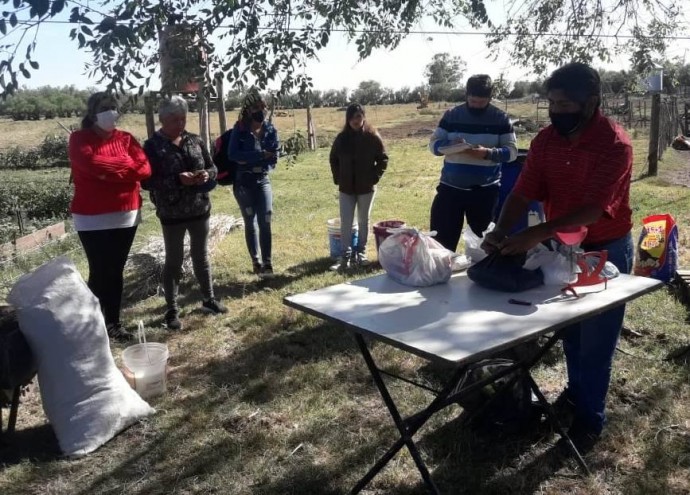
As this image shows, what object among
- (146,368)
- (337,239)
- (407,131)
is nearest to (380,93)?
(407,131)

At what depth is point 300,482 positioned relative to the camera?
2693mm

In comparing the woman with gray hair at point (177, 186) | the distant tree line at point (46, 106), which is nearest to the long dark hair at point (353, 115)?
the woman with gray hair at point (177, 186)

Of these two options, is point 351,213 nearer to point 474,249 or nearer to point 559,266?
point 474,249

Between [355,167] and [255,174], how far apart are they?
40.2 inches

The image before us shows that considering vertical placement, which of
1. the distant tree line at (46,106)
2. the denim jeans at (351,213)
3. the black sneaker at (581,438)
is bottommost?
the black sneaker at (581,438)

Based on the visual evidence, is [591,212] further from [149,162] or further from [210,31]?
[149,162]

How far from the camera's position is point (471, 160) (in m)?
4.39

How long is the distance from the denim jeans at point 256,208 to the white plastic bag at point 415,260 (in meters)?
2.99

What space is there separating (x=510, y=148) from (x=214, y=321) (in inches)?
99.3

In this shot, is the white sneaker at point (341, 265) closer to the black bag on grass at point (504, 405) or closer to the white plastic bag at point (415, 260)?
the black bag on grass at point (504, 405)

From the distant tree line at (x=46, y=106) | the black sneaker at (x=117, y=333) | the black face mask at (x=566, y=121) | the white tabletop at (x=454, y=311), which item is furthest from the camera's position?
the distant tree line at (x=46, y=106)

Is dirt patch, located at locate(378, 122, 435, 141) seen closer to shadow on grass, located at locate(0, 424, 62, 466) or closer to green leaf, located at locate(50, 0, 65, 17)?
shadow on grass, located at locate(0, 424, 62, 466)

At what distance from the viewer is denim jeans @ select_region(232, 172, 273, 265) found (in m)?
5.54

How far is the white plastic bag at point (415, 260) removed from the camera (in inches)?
105
